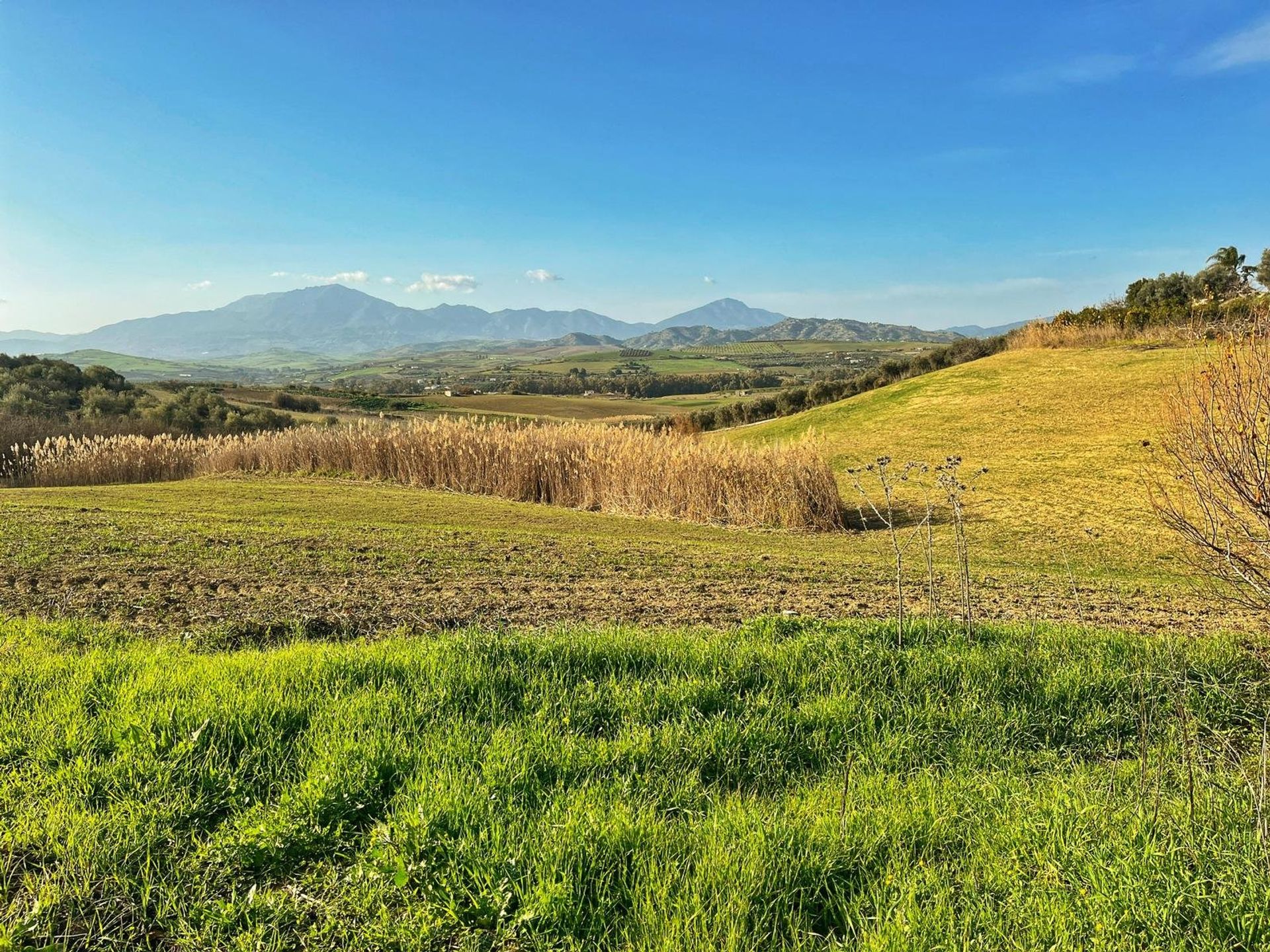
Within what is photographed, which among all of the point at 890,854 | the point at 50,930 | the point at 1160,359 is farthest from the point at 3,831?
the point at 1160,359

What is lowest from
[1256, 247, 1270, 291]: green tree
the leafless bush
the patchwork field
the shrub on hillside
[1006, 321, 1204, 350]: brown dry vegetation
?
the patchwork field

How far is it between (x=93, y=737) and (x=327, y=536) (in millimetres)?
5837

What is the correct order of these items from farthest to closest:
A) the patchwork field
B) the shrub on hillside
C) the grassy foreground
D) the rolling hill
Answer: the shrub on hillside, the rolling hill, the patchwork field, the grassy foreground

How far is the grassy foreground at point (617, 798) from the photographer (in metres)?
2.18

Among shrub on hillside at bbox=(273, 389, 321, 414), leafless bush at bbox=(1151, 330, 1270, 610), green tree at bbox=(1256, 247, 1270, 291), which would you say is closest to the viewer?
leafless bush at bbox=(1151, 330, 1270, 610)

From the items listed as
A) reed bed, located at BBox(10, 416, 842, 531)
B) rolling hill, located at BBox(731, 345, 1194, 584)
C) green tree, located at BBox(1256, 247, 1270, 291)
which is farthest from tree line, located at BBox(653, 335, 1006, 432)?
reed bed, located at BBox(10, 416, 842, 531)

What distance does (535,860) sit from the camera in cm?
238

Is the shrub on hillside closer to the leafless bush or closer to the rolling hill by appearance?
the rolling hill

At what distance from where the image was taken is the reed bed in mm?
13781

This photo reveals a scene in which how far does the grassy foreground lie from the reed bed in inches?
367

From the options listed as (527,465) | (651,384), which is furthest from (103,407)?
(651,384)

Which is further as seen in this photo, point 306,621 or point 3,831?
point 306,621

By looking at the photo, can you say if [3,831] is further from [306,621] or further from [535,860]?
[306,621]

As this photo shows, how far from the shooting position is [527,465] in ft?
54.3
